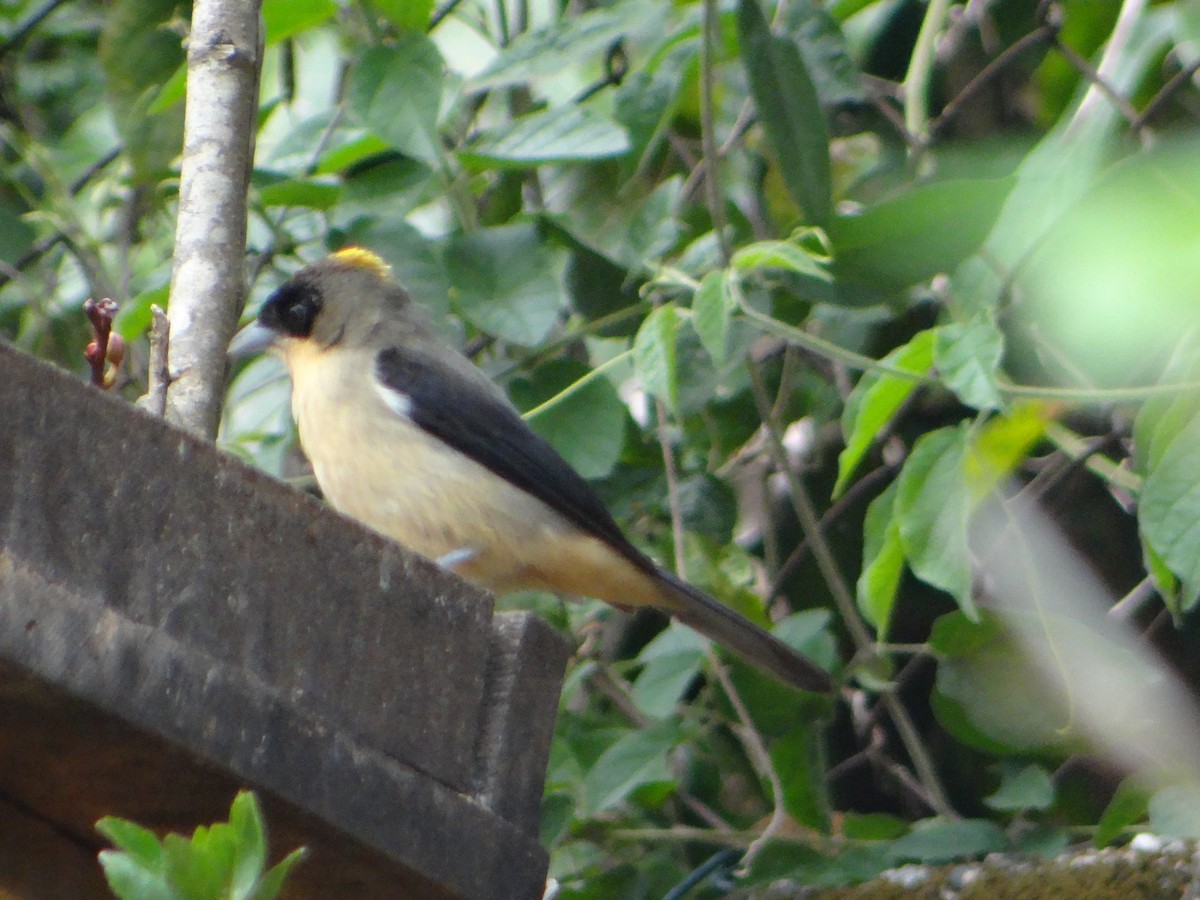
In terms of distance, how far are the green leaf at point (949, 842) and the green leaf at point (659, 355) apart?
2.57 feet

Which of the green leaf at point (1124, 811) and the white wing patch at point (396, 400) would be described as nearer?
the green leaf at point (1124, 811)

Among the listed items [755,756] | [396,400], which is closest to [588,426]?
[396,400]

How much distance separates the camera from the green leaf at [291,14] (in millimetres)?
2938

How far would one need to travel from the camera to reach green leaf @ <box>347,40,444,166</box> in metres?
2.88

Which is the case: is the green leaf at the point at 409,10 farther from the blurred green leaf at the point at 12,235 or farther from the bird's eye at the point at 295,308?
the blurred green leaf at the point at 12,235

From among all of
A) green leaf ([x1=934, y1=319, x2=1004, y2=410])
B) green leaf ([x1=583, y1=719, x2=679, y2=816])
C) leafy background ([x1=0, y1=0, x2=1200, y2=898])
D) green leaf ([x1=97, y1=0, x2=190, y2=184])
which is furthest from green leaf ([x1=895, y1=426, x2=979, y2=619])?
green leaf ([x1=97, y1=0, x2=190, y2=184])

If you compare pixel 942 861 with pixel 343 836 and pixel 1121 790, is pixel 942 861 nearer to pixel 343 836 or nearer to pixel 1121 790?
pixel 1121 790

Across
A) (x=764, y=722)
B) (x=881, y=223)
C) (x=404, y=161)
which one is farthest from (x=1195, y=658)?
(x=404, y=161)

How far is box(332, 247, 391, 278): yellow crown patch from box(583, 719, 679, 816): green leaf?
1.13m

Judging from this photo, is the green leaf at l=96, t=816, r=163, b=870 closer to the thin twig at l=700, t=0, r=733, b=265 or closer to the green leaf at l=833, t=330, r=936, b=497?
the green leaf at l=833, t=330, r=936, b=497

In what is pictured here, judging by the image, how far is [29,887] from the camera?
1.59 m

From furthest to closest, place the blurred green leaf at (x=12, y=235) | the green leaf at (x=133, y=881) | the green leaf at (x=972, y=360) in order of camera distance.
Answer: the blurred green leaf at (x=12, y=235) < the green leaf at (x=972, y=360) < the green leaf at (x=133, y=881)

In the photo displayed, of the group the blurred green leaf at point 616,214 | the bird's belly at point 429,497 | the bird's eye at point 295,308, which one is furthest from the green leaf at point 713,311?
the bird's eye at point 295,308

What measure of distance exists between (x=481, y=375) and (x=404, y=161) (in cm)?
47
